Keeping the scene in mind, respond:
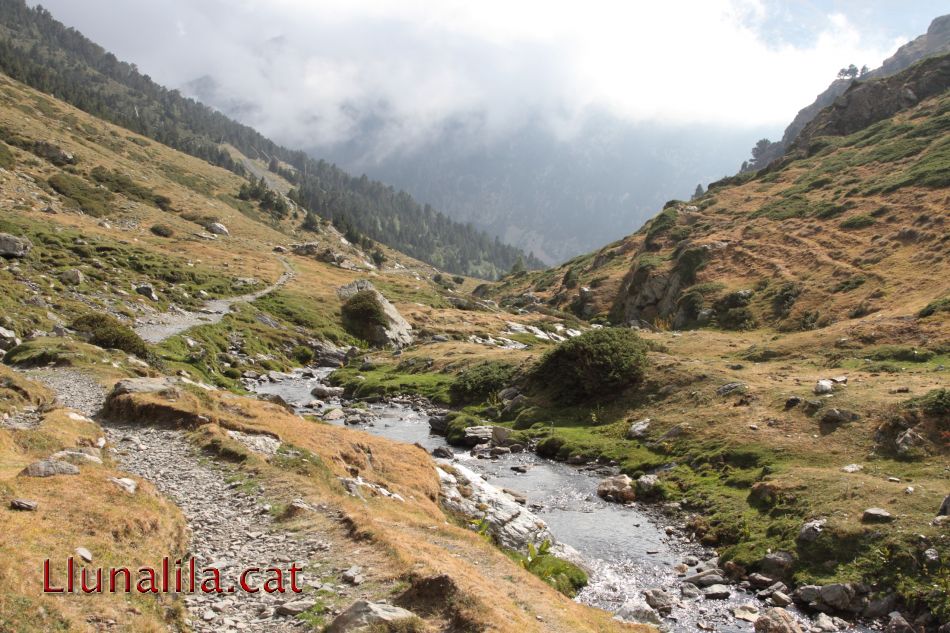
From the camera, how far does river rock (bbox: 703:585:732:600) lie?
20.6m

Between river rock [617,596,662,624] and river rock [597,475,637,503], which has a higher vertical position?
river rock [597,475,637,503]

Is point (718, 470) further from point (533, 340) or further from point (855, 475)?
point (533, 340)

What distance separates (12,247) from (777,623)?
69388mm

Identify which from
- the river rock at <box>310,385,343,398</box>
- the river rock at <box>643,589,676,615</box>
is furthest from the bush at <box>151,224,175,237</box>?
the river rock at <box>643,589,676,615</box>

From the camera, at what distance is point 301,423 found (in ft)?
101

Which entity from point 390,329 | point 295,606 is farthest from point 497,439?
point 390,329

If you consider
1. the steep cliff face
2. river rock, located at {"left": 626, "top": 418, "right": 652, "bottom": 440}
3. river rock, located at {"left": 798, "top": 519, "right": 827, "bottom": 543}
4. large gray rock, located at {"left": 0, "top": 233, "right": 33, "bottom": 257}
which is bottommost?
river rock, located at {"left": 798, "top": 519, "right": 827, "bottom": 543}

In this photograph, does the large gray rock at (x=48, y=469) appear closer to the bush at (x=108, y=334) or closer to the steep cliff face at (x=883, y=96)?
the bush at (x=108, y=334)

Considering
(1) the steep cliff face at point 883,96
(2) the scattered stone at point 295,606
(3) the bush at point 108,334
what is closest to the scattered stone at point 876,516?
(2) the scattered stone at point 295,606

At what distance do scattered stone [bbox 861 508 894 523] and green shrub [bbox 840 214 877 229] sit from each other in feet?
236

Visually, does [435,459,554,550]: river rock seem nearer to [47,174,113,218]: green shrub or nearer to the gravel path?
the gravel path

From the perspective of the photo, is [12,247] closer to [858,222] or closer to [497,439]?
[497,439]

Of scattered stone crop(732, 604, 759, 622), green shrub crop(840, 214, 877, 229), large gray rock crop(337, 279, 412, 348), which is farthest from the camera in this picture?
large gray rock crop(337, 279, 412, 348)

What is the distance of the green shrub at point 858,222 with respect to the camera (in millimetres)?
80188
